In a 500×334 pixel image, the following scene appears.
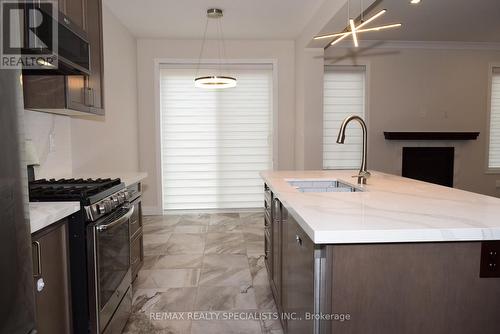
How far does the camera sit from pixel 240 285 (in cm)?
298

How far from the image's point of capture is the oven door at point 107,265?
180 centimetres

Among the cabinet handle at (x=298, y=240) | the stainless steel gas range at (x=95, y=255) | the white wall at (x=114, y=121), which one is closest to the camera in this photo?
the cabinet handle at (x=298, y=240)

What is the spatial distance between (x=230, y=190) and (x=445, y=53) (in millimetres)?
4091

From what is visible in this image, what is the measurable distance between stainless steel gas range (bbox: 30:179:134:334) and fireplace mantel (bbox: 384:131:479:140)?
4540 mm

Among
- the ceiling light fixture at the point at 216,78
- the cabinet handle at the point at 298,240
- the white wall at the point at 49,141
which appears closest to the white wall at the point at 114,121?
the white wall at the point at 49,141

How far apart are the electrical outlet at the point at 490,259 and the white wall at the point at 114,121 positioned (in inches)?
124

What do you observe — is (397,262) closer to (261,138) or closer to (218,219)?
(218,219)

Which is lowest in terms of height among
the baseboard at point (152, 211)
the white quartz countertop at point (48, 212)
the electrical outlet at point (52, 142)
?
the baseboard at point (152, 211)

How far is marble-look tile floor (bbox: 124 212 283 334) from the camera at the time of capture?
2381mm

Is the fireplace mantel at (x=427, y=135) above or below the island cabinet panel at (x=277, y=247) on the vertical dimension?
above

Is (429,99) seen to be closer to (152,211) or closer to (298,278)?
(152,211)

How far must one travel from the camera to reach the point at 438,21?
4590 mm

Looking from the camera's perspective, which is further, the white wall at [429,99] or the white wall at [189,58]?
the white wall at [429,99]

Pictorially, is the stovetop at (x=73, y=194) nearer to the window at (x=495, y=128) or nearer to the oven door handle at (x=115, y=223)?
the oven door handle at (x=115, y=223)
